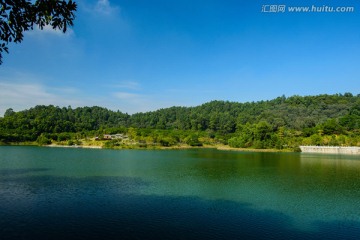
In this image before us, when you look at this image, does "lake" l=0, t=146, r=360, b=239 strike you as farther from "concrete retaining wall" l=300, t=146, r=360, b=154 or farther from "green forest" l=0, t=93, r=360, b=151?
"green forest" l=0, t=93, r=360, b=151

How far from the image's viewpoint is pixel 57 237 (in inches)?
617

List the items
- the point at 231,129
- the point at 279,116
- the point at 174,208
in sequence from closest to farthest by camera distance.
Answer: the point at 174,208 < the point at 279,116 < the point at 231,129

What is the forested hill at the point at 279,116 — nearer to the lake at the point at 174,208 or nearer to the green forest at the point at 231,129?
the green forest at the point at 231,129

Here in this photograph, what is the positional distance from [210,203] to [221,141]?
108 metres

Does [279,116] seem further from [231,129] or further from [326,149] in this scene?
[326,149]

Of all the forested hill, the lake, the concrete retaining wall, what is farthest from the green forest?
the lake

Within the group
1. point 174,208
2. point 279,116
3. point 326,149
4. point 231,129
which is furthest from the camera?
point 231,129

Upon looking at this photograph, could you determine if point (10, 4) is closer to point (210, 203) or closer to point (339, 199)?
point (210, 203)

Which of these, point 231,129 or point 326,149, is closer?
point 326,149

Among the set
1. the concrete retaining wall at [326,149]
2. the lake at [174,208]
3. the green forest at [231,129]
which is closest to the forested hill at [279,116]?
the green forest at [231,129]

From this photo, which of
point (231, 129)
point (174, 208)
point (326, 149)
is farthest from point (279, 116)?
point (174, 208)

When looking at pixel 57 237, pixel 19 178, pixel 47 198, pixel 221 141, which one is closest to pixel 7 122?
pixel 221 141

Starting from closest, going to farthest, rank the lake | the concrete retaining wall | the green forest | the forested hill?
the lake, the concrete retaining wall, the green forest, the forested hill

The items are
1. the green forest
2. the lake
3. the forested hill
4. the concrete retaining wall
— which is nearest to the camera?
the lake
